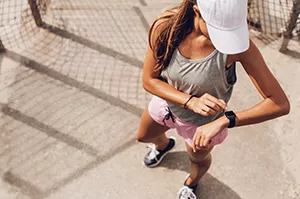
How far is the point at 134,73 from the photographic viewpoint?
3.83m

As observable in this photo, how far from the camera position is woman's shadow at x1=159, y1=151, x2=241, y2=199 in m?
3.07

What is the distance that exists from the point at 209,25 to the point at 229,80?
0.41 metres

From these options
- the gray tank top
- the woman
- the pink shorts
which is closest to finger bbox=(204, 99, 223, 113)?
the woman

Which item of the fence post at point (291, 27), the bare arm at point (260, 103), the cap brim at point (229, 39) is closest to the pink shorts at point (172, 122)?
the bare arm at point (260, 103)

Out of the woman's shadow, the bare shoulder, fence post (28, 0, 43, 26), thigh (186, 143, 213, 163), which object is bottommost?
the woman's shadow

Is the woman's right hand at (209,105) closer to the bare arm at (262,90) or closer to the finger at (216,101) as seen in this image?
the finger at (216,101)

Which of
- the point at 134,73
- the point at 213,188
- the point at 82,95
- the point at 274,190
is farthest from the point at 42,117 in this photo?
the point at 274,190

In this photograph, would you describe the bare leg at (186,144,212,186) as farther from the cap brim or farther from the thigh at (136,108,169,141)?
the cap brim

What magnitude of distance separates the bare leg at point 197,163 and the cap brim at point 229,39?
2.85 ft

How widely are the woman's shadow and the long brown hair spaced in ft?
4.25

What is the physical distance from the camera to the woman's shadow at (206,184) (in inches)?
121

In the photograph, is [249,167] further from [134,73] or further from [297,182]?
[134,73]

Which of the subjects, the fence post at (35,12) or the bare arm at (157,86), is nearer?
the bare arm at (157,86)

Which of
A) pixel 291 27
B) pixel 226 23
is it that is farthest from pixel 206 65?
pixel 291 27
